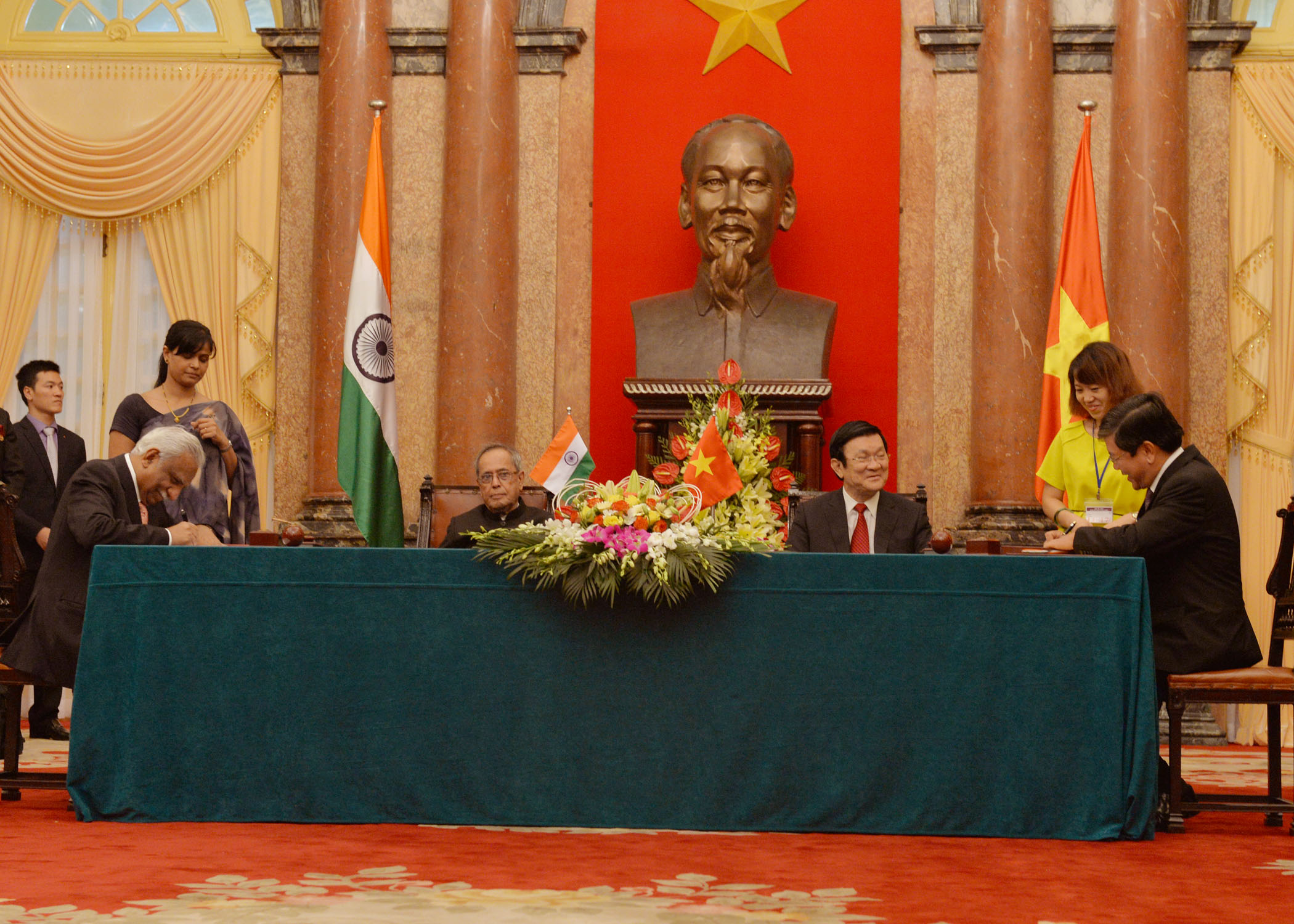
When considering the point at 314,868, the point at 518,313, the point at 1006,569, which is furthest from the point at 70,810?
the point at 518,313

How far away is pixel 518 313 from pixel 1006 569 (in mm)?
4521

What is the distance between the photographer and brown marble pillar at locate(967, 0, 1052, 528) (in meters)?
7.48

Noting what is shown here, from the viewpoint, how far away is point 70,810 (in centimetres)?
423

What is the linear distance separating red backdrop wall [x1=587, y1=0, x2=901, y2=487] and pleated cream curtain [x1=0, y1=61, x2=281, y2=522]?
6.06 ft

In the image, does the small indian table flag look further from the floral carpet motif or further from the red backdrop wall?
the floral carpet motif

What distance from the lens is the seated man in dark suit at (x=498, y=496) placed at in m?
5.43

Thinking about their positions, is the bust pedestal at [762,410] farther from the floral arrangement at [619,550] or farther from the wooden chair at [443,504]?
the floral arrangement at [619,550]

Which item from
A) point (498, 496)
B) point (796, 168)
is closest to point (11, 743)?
point (498, 496)

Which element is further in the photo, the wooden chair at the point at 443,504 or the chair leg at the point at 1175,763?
the wooden chair at the point at 443,504

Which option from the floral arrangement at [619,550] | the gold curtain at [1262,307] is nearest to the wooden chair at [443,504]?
the floral arrangement at [619,550]

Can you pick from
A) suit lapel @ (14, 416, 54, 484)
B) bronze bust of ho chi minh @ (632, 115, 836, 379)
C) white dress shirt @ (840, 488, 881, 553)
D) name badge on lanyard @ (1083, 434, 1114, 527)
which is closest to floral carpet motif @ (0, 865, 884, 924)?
name badge on lanyard @ (1083, 434, 1114, 527)

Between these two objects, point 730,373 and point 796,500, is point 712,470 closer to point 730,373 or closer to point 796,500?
point 796,500

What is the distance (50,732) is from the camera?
21.7 feet

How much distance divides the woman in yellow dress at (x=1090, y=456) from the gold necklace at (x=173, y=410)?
3182mm
